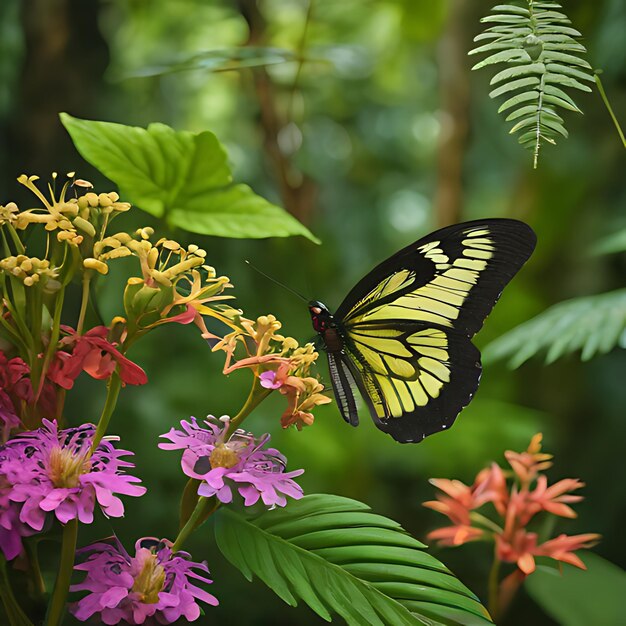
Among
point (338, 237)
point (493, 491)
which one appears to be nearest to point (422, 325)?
point (493, 491)

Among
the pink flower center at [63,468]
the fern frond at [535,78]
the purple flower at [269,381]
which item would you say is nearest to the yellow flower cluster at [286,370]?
the purple flower at [269,381]

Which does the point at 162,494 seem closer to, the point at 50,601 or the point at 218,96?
the point at 50,601

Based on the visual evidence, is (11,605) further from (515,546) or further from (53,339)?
(515,546)

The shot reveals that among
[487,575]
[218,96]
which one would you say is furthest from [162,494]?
[218,96]

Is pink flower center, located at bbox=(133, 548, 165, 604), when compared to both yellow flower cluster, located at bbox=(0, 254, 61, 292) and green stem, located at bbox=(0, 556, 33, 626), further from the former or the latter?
yellow flower cluster, located at bbox=(0, 254, 61, 292)

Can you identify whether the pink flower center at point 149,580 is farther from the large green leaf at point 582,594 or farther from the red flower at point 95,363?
the large green leaf at point 582,594

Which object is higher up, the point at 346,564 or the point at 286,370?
the point at 286,370

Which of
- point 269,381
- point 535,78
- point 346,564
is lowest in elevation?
point 346,564
